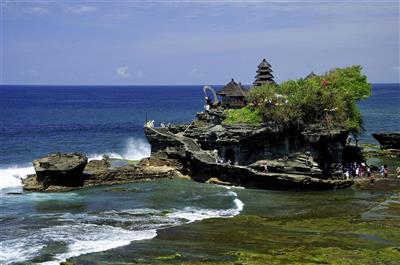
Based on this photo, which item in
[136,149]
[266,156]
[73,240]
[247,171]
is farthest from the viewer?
[136,149]

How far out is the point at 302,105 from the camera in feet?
194

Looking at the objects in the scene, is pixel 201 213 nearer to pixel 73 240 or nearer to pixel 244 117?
pixel 73 240

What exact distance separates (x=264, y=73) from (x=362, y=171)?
1791 centimetres

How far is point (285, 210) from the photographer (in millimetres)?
46188

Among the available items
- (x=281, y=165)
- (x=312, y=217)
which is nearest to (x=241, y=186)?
(x=281, y=165)

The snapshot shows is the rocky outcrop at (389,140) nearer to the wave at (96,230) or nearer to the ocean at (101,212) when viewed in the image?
the ocean at (101,212)

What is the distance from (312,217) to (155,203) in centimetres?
1395

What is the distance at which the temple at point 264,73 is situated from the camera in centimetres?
7075

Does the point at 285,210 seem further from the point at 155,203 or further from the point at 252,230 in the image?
the point at 155,203

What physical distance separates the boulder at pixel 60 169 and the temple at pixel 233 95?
2140 centimetres

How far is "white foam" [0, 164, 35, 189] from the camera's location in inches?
2341

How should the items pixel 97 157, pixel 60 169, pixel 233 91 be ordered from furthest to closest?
1. pixel 97 157
2. pixel 233 91
3. pixel 60 169

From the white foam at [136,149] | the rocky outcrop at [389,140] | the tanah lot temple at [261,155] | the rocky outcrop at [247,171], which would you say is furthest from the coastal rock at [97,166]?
the rocky outcrop at [389,140]

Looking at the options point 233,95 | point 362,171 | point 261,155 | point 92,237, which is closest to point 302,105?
point 261,155
